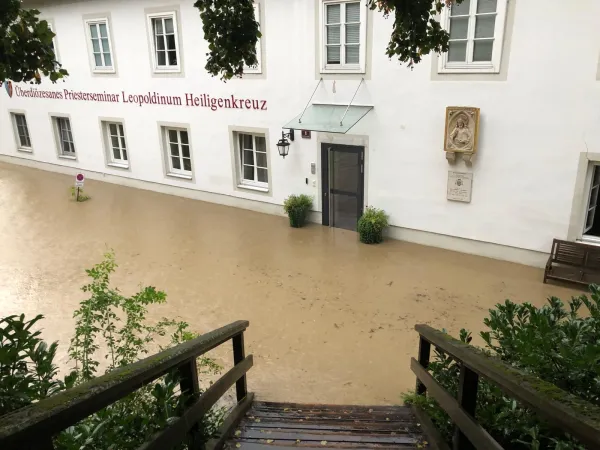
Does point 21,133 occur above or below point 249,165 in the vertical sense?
above

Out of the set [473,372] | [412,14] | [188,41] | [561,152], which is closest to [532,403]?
[473,372]

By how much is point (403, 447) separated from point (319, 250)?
6.70 metres

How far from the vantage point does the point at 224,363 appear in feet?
20.1

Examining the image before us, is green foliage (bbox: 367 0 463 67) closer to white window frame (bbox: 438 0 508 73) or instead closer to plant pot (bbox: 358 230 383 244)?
white window frame (bbox: 438 0 508 73)

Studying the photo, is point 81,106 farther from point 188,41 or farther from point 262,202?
point 262,202

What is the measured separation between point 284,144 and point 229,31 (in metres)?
6.96

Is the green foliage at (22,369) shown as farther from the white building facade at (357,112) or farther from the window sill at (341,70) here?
the window sill at (341,70)

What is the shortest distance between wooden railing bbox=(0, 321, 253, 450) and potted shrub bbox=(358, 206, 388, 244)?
6.58m

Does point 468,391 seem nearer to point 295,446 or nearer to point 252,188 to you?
point 295,446

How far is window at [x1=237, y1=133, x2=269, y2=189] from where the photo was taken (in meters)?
11.7

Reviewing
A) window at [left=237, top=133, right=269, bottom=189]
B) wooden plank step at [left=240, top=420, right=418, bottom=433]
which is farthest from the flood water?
wooden plank step at [left=240, top=420, right=418, bottom=433]

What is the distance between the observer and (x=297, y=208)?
35.1 feet

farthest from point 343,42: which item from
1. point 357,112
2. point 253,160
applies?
point 253,160

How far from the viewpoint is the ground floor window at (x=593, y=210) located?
7785mm
